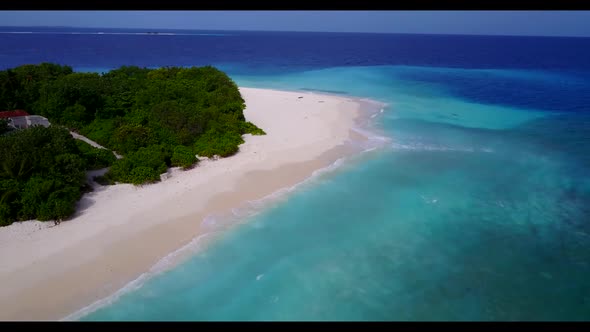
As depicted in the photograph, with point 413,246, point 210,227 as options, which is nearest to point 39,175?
point 210,227

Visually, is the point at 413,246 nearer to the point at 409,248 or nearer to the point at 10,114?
the point at 409,248

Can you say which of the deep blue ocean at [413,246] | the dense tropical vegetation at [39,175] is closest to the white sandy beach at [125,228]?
the dense tropical vegetation at [39,175]

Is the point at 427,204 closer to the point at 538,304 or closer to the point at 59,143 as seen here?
the point at 538,304

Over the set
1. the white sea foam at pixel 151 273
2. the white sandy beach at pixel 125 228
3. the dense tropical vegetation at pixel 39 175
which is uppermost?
the dense tropical vegetation at pixel 39 175

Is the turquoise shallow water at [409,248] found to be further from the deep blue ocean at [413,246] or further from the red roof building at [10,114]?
the red roof building at [10,114]
